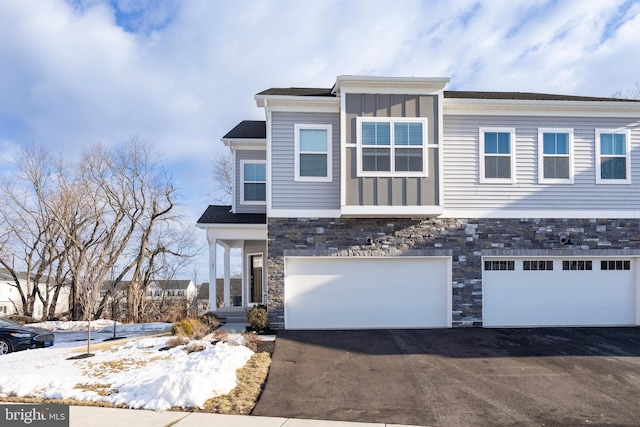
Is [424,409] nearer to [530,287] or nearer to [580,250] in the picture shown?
[530,287]

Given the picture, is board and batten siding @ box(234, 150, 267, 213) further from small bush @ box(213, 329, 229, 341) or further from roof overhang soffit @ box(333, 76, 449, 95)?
small bush @ box(213, 329, 229, 341)

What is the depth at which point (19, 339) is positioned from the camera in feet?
38.1

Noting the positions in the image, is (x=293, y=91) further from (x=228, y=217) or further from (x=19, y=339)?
(x=19, y=339)

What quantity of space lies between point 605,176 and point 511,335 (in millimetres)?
5391

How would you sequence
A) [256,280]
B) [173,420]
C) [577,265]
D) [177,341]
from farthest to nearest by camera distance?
[256,280], [577,265], [177,341], [173,420]

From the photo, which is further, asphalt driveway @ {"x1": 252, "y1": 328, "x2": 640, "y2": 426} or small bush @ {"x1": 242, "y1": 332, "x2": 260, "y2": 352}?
small bush @ {"x1": 242, "y1": 332, "x2": 260, "y2": 352}

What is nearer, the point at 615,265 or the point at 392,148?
the point at 392,148

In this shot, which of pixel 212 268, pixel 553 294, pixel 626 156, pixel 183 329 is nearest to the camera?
pixel 183 329

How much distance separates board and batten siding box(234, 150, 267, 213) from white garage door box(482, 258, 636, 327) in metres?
7.21

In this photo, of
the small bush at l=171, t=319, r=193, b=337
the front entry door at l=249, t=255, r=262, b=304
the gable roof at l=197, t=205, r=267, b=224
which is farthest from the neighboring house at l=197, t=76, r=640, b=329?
the front entry door at l=249, t=255, r=262, b=304

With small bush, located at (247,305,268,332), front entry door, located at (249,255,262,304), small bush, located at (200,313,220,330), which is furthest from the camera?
front entry door, located at (249,255,262,304)

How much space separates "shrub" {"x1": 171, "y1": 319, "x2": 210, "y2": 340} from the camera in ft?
36.0

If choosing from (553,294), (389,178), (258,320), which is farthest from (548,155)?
(258,320)

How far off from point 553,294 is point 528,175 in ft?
10.9
